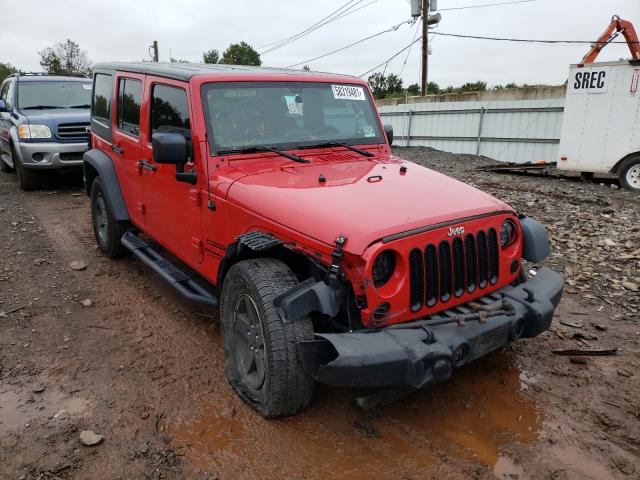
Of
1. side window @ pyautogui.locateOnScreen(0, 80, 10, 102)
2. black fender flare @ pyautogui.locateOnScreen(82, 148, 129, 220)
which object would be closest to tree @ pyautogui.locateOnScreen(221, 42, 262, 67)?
side window @ pyautogui.locateOnScreen(0, 80, 10, 102)

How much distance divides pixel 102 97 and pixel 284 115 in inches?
107

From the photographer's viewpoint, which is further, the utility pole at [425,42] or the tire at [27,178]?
the utility pole at [425,42]

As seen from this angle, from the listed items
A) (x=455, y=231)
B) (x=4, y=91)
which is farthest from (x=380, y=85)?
(x=455, y=231)

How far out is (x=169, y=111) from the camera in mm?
4066

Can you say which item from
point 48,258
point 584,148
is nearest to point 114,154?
point 48,258

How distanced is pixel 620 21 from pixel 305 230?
42.3 feet

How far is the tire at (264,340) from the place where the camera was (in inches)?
107

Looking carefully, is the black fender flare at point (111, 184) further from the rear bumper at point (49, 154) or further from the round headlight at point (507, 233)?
the rear bumper at point (49, 154)

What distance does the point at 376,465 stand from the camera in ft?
8.70

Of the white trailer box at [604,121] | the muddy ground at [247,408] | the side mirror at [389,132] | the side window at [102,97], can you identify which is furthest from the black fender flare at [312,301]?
the white trailer box at [604,121]

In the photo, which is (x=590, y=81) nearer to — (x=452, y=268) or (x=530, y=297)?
(x=530, y=297)

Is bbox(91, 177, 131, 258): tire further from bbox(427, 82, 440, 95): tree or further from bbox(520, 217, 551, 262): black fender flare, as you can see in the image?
bbox(427, 82, 440, 95): tree

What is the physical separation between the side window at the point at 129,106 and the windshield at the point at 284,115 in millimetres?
1199

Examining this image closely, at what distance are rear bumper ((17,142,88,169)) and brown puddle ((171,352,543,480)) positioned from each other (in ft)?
23.6
